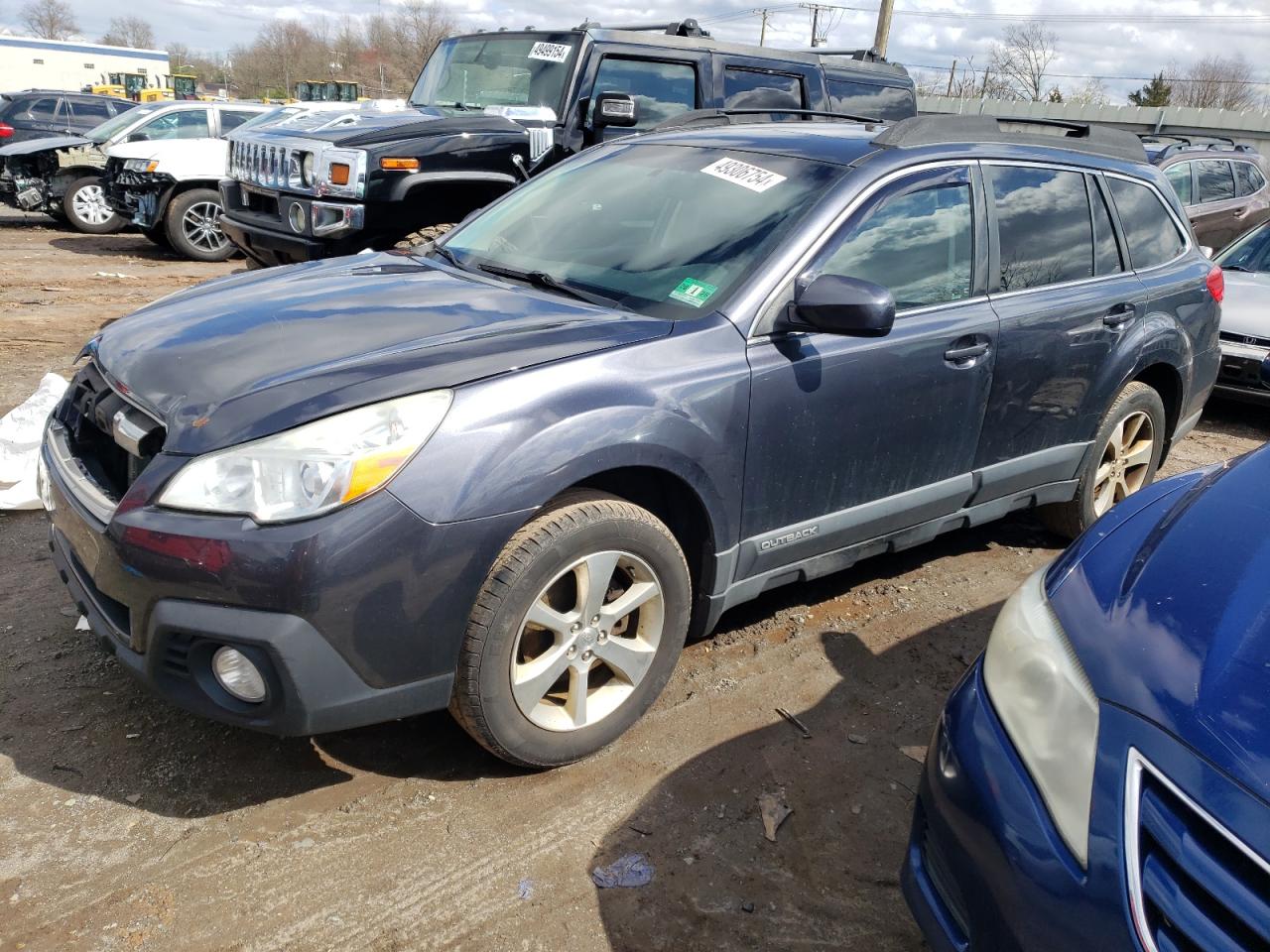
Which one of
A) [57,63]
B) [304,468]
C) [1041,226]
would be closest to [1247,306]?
[1041,226]

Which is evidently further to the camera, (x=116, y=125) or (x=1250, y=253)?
(x=116, y=125)

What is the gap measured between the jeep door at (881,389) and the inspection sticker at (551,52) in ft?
14.6

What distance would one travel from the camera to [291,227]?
6.59m

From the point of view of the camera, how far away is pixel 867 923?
7.84ft

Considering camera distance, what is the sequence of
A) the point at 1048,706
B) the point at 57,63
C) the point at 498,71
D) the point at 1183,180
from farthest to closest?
the point at 57,63 < the point at 1183,180 < the point at 498,71 < the point at 1048,706

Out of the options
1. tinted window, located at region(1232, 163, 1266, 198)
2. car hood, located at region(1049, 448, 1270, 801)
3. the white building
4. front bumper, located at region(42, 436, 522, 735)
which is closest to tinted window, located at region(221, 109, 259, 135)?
front bumper, located at region(42, 436, 522, 735)

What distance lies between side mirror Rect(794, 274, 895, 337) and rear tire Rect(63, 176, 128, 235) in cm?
1312

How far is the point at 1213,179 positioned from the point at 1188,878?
1183 centimetres

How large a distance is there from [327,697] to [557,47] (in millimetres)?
6122

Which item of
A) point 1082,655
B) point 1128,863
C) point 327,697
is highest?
point 1082,655

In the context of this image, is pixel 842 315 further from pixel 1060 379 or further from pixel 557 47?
pixel 557 47

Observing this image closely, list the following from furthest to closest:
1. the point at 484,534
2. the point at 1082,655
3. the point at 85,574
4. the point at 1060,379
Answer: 1. the point at 1060,379
2. the point at 85,574
3. the point at 484,534
4. the point at 1082,655

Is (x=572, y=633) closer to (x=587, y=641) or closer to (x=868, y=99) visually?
(x=587, y=641)

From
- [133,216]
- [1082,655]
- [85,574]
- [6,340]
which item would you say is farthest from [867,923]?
[133,216]
